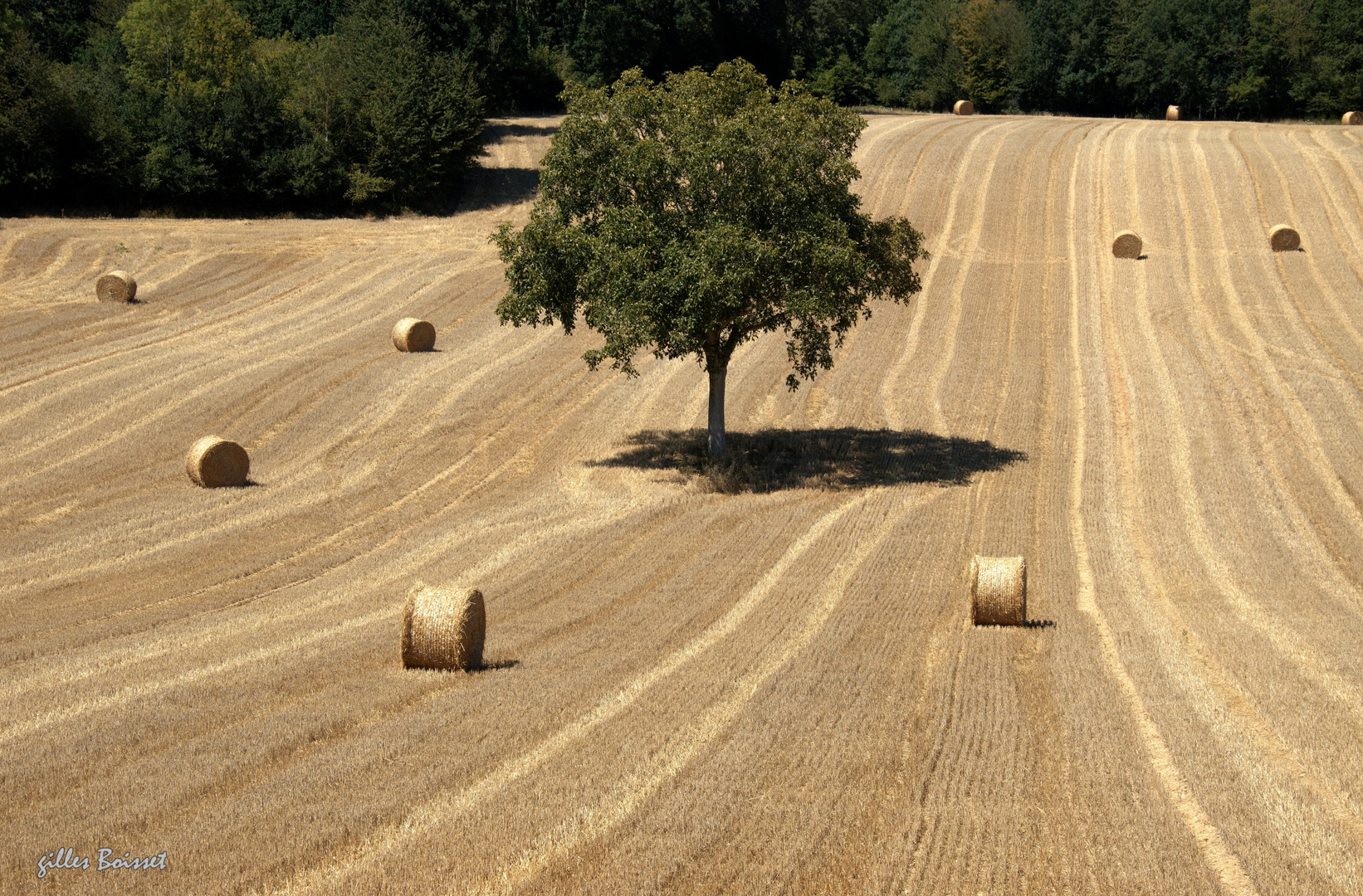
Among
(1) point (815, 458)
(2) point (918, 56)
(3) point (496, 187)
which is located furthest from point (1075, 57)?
(1) point (815, 458)

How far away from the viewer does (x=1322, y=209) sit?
43.0 meters

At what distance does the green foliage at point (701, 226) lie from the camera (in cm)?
2250

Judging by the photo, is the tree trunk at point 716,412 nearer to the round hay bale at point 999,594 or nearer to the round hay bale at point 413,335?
the round hay bale at point 999,594

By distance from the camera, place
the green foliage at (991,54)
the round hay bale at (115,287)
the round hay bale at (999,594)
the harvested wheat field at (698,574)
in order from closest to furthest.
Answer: the harvested wheat field at (698,574) → the round hay bale at (999,594) → the round hay bale at (115,287) → the green foliage at (991,54)

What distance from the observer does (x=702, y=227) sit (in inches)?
918

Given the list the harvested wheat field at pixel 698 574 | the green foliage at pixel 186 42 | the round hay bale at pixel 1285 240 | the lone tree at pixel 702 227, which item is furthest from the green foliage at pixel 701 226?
the green foliage at pixel 186 42

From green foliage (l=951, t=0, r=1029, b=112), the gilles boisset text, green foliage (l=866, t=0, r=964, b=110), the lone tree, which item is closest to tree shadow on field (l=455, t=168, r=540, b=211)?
the lone tree

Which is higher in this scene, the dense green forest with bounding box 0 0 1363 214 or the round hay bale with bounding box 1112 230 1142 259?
the dense green forest with bounding box 0 0 1363 214

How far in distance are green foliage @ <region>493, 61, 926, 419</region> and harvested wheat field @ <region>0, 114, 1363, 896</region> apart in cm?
371

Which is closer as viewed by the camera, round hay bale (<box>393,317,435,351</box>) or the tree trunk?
the tree trunk

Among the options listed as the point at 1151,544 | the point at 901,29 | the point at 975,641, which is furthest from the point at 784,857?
the point at 901,29

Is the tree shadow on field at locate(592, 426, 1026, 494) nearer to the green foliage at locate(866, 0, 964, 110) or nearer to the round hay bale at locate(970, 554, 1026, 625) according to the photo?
the round hay bale at locate(970, 554, 1026, 625)

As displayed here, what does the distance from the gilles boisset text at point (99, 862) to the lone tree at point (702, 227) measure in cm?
1541

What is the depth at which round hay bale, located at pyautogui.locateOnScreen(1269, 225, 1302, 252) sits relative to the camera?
1565 inches
